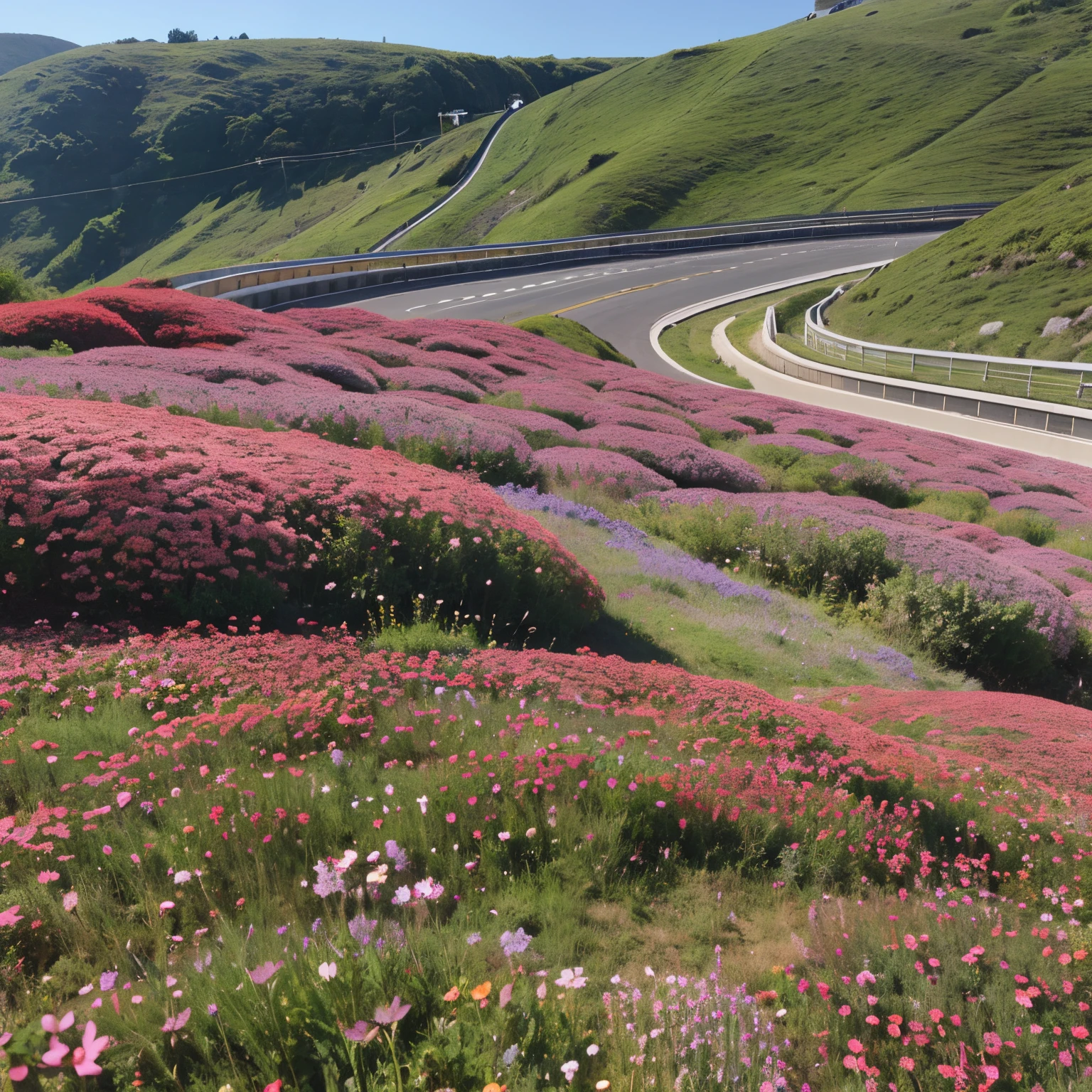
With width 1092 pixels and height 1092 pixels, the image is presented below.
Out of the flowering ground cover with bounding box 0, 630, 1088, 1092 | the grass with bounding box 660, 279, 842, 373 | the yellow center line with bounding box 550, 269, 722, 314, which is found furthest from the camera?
the yellow center line with bounding box 550, 269, 722, 314

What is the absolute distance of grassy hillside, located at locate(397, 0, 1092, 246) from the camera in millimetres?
91375

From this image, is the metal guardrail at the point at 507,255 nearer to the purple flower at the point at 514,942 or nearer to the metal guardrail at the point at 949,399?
the metal guardrail at the point at 949,399

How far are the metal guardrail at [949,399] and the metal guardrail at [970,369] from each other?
18.8 inches

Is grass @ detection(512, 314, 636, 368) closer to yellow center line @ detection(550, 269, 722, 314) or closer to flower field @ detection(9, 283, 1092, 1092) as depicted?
yellow center line @ detection(550, 269, 722, 314)

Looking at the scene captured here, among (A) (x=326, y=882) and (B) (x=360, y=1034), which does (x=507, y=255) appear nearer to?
(A) (x=326, y=882)

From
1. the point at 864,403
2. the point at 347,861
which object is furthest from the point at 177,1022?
the point at 864,403

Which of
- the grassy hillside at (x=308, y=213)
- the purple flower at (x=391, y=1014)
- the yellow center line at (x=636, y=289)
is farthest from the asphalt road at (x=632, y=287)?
the grassy hillside at (x=308, y=213)

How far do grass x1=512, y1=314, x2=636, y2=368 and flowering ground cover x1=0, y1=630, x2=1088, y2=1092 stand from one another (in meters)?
26.4

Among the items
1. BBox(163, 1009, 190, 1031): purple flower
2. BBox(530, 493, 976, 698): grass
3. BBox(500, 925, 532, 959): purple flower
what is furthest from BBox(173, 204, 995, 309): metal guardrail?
BBox(163, 1009, 190, 1031): purple flower

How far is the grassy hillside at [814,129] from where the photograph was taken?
3597 inches

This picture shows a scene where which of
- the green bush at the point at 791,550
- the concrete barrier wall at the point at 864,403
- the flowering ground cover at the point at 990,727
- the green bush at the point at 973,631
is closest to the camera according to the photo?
the flowering ground cover at the point at 990,727

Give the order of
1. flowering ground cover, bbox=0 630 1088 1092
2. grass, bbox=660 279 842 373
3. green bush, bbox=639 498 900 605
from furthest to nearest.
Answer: grass, bbox=660 279 842 373
green bush, bbox=639 498 900 605
flowering ground cover, bbox=0 630 1088 1092

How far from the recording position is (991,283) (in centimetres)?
3953

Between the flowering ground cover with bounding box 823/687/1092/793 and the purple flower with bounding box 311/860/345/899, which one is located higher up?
the purple flower with bounding box 311/860/345/899
